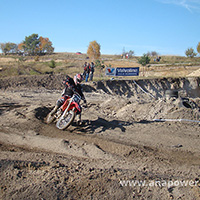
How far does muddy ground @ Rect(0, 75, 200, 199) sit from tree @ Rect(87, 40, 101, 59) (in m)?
57.2

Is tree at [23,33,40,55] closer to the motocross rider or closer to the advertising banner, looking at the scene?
the advertising banner

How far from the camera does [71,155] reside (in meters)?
5.62

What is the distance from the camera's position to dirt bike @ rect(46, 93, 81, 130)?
7.41 m

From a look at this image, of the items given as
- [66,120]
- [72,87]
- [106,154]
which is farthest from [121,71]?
[106,154]

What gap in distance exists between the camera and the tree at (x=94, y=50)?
221 feet

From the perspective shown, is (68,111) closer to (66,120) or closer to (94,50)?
(66,120)

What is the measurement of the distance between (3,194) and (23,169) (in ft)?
2.46

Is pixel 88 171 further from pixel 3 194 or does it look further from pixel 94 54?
pixel 94 54

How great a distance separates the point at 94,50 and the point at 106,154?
210ft

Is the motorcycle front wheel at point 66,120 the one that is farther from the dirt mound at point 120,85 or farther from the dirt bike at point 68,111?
the dirt mound at point 120,85

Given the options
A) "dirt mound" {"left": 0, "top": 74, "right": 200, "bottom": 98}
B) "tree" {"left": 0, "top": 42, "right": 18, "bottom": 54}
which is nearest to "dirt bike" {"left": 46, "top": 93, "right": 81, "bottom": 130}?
"dirt mound" {"left": 0, "top": 74, "right": 200, "bottom": 98}

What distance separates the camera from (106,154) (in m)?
5.73

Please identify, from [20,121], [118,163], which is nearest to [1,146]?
[20,121]

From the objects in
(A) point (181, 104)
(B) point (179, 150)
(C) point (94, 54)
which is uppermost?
(C) point (94, 54)
